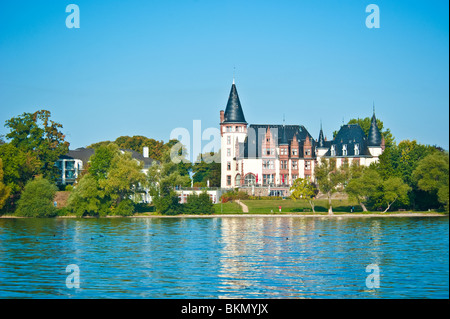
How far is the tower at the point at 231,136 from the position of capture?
298 ft

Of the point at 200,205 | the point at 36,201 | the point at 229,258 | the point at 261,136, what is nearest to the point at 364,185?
the point at 200,205

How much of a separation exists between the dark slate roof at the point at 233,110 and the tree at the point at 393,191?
29.7 meters

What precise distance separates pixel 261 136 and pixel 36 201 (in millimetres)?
34307

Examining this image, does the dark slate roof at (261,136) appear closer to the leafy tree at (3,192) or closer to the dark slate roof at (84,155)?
the dark slate roof at (84,155)

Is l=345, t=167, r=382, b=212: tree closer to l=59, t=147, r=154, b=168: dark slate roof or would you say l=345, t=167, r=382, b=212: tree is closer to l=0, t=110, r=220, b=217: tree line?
l=0, t=110, r=220, b=217: tree line

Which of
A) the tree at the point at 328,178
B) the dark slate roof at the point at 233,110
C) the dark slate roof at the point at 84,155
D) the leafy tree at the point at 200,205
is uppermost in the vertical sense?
the dark slate roof at the point at 233,110

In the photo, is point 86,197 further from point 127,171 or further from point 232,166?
point 232,166

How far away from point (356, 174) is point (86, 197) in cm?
3026

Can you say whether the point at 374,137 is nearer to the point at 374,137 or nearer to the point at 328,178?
the point at 374,137

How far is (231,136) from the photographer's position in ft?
301

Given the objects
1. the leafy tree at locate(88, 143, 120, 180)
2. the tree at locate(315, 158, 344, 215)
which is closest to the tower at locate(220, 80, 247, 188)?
the tree at locate(315, 158, 344, 215)

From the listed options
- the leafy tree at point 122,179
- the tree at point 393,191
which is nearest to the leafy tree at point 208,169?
the leafy tree at point 122,179

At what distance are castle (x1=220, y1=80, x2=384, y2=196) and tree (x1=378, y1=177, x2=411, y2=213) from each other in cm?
1690
